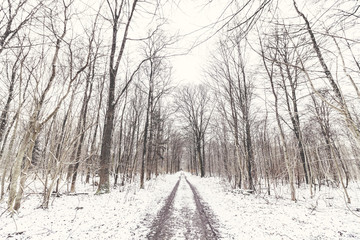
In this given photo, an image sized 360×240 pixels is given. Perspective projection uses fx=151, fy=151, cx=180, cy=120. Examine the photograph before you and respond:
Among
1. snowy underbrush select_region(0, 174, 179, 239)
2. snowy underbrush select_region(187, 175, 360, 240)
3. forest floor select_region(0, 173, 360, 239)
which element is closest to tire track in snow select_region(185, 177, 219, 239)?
forest floor select_region(0, 173, 360, 239)

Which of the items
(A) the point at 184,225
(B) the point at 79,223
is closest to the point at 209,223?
(A) the point at 184,225

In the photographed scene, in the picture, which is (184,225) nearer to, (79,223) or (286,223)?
(79,223)

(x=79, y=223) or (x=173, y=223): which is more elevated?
(x=79, y=223)

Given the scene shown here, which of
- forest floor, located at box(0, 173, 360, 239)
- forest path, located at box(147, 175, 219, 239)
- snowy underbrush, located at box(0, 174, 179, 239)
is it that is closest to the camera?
snowy underbrush, located at box(0, 174, 179, 239)

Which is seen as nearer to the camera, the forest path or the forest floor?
the forest floor

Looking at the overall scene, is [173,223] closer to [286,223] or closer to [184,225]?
[184,225]

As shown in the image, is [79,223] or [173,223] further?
[173,223]

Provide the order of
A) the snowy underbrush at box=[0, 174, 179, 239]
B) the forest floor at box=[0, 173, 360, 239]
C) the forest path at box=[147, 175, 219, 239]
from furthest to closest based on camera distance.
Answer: the forest path at box=[147, 175, 219, 239]
the forest floor at box=[0, 173, 360, 239]
the snowy underbrush at box=[0, 174, 179, 239]

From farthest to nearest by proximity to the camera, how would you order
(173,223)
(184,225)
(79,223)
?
1. (173,223)
2. (184,225)
3. (79,223)

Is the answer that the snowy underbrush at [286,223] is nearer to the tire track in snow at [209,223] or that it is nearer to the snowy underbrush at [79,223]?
the tire track in snow at [209,223]

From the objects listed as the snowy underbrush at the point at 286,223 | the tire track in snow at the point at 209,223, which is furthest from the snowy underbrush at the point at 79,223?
the snowy underbrush at the point at 286,223

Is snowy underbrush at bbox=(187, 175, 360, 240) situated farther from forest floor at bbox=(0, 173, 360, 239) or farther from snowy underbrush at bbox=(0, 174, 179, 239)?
snowy underbrush at bbox=(0, 174, 179, 239)

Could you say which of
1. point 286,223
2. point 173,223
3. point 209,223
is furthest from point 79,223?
point 286,223

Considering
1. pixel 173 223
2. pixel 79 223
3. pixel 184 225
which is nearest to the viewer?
pixel 79 223
